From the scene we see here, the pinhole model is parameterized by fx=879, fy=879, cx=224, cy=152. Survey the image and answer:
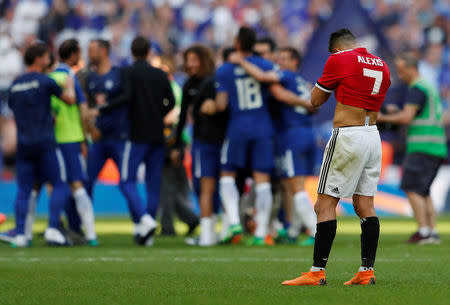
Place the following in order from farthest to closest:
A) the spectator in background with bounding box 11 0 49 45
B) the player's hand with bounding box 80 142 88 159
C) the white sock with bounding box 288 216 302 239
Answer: the spectator in background with bounding box 11 0 49 45 → the white sock with bounding box 288 216 302 239 → the player's hand with bounding box 80 142 88 159

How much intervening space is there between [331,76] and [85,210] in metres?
5.74

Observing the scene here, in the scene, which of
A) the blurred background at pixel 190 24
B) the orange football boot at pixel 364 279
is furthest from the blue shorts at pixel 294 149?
the blurred background at pixel 190 24

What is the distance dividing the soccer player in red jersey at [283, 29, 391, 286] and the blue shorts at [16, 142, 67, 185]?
520 centimetres

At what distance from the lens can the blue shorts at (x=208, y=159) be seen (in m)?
11.6

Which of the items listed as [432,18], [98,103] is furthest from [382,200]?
[98,103]

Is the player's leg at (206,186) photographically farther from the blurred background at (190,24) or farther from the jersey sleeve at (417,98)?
the blurred background at (190,24)

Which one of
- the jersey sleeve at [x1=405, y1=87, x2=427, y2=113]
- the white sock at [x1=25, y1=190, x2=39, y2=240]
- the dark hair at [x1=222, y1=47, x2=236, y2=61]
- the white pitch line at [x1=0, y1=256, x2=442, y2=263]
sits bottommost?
the white pitch line at [x1=0, y1=256, x2=442, y2=263]

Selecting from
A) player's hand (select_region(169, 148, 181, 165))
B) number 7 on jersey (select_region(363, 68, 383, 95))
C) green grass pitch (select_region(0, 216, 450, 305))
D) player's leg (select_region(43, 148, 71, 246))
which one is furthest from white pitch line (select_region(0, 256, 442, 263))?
player's hand (select_region(169, 148, 181, 165))

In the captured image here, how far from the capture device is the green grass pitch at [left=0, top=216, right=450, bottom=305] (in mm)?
5941

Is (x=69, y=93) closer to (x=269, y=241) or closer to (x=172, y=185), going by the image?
(x=269, y=241)

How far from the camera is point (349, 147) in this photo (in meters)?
6.73

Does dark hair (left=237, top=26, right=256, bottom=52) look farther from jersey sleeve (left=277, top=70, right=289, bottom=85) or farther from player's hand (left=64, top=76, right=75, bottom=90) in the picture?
player's hand (left=64, top=76, right=75, bottom=90)

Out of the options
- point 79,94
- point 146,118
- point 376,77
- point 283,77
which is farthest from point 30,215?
point 376,77

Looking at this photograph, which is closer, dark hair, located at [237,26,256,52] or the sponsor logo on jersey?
the sponsor logo on jersey
